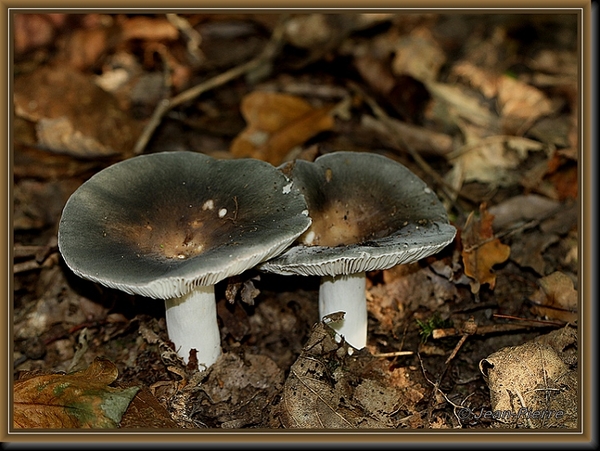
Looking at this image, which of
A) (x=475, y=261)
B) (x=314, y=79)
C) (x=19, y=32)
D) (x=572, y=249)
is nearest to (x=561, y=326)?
(x=475, y=261)

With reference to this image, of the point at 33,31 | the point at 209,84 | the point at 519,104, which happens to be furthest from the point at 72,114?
the point at 519,104

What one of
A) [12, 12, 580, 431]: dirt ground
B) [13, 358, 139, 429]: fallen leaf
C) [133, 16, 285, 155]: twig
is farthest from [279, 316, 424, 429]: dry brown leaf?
[133, 16, 285, 155]: twig

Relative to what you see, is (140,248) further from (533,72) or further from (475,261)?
(533,72)

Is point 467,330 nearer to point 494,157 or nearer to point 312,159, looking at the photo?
point 312,159

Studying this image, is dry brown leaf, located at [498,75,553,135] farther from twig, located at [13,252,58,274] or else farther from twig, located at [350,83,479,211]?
twig, located at [13,252,58,274]

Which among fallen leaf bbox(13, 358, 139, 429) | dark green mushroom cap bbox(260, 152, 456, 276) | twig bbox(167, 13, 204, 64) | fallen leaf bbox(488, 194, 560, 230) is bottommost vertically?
fallen leaf bbox(13, 358, 139, 429)

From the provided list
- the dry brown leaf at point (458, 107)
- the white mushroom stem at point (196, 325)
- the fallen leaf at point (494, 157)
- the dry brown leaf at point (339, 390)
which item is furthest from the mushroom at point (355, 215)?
the dry brown leaf at point (458, 107)
